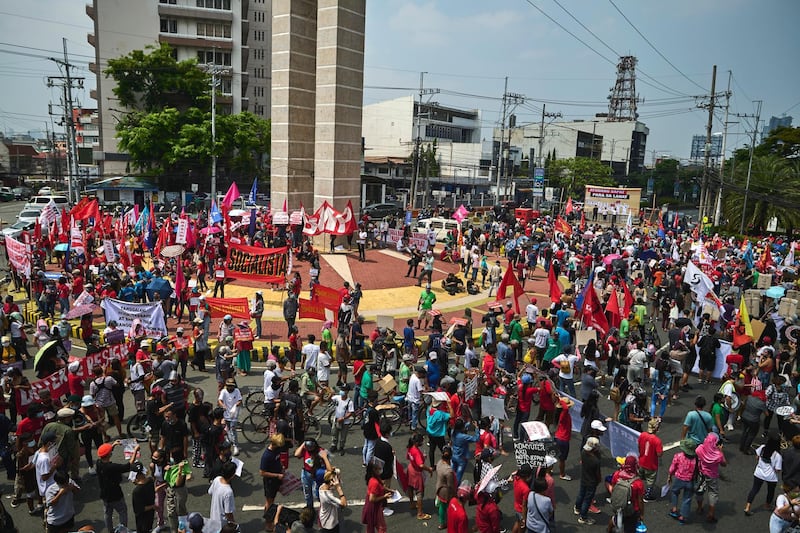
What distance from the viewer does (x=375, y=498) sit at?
783cm

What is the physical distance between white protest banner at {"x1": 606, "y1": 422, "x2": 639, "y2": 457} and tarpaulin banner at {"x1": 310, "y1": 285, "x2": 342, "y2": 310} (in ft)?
31.5

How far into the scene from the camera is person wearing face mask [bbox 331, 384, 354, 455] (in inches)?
428

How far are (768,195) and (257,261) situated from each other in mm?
44744

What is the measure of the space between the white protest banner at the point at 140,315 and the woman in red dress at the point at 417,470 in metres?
9.34

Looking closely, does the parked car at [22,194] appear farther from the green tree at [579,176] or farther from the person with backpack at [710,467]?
the person with backpack at [710,467]

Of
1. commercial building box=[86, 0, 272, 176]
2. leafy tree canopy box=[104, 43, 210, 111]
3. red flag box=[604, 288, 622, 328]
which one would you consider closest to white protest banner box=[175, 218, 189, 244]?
red flag box=[604, 288, 622, 328]

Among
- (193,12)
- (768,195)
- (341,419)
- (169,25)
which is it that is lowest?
(341,419)

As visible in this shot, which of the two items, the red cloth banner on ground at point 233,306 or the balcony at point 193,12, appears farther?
the balcony at point 193,12

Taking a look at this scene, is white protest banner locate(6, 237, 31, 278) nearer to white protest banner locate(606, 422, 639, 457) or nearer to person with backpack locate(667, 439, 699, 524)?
white protest banner locate(606, 422, 639, 457)

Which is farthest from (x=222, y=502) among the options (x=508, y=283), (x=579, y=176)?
(x=579, y=176)

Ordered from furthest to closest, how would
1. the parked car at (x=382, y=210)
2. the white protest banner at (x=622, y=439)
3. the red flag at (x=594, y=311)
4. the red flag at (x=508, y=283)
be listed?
the parked car at (x=382, y=210) < the red flag at (x=508, y=283) < the red flag at (x=594, y=311) < the white protest banner at (x=622, y=439)

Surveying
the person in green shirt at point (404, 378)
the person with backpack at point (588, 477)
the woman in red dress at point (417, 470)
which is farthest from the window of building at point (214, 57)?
the person with backpack at point (588, 477)

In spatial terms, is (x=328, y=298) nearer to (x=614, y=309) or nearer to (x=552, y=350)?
(x=552, y=350)

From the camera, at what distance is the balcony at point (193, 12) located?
2601 inches
